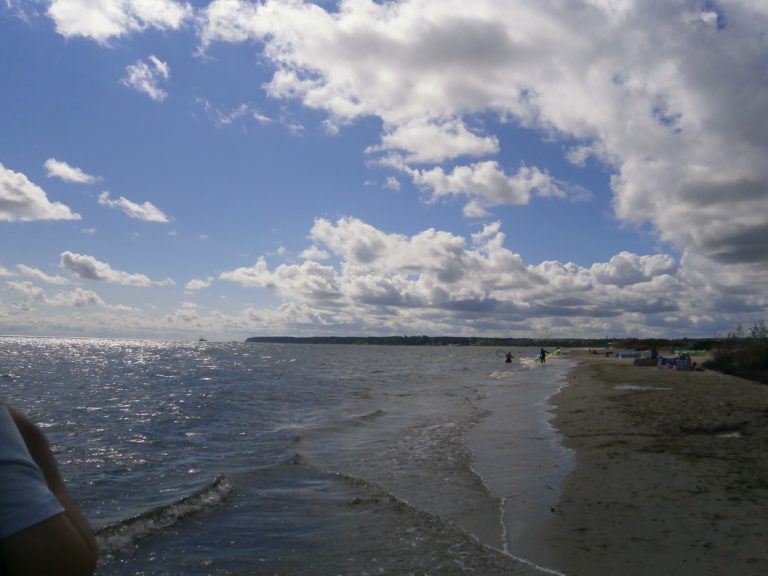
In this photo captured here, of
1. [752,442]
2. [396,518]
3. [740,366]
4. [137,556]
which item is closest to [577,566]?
[396,518]

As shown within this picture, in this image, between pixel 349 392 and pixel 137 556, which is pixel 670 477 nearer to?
pixel 137 556

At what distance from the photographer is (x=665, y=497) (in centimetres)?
926

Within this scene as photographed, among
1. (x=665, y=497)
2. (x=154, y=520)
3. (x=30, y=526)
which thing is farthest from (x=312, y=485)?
(x=30, y=526)

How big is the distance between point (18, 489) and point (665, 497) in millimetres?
10148

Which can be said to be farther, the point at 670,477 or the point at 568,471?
the point at 568,471

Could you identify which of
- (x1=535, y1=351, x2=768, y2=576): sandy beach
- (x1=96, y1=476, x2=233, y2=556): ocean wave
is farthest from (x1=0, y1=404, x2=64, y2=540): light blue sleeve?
(x1=96, y1=476, x2=233, y2=556): ocean wave

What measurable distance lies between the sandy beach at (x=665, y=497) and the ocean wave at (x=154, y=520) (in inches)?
248

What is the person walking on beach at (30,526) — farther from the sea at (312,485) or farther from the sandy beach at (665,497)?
the sandy beach at (665,497)

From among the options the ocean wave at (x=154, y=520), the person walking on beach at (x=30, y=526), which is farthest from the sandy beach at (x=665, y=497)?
the person walking on beach at (x=30, y=526)

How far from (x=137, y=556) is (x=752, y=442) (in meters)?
13.6

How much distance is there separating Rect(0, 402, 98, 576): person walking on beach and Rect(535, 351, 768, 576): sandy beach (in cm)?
675

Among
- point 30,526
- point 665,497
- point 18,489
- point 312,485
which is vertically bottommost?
point 312,485

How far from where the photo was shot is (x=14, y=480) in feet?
4.96

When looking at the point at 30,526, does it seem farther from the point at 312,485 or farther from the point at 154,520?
the point at 312,485
